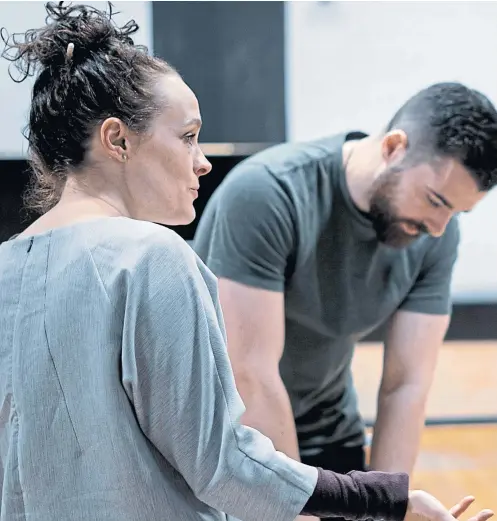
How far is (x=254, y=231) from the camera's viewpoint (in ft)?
4.42

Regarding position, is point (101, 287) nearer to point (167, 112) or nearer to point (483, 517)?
point (167, 112)

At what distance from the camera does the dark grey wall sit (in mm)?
1924

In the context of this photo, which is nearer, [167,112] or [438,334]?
[167,112]

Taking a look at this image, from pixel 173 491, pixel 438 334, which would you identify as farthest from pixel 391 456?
pixel 173 491

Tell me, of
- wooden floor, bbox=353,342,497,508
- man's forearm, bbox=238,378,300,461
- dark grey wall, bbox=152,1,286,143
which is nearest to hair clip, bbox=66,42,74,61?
man's forearm, bbox=238,378,300,461

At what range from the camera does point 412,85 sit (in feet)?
7.02

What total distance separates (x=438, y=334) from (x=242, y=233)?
44 cm

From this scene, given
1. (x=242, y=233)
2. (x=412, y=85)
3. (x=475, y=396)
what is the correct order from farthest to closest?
(x=475, y=396) < (x=412, y=85) < (x=242, y=233)

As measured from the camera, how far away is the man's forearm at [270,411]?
1364mm

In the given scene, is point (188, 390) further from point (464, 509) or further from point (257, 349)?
point (257, 349)

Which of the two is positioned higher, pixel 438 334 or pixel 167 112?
pixel 167 112

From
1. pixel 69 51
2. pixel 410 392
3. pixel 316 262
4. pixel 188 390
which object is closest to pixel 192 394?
pixel 188 390

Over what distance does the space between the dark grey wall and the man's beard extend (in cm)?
65

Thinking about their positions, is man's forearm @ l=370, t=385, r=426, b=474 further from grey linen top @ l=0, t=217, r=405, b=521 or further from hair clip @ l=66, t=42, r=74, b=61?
hair clip @ l=66, t=42, r=74, b=61
